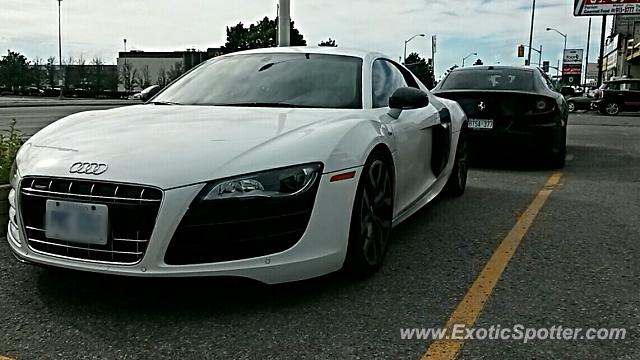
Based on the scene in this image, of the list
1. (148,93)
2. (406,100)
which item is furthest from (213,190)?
(148,93)

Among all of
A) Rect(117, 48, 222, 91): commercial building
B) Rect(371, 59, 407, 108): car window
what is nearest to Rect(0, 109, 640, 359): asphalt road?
Rect(371, 59, 407, 108): car window

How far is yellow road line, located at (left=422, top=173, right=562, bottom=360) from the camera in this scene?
2.70 m

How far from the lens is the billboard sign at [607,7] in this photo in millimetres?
35500

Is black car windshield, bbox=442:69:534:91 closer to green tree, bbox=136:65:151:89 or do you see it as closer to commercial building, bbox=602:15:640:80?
commercial building, bbox=602:15:640:80

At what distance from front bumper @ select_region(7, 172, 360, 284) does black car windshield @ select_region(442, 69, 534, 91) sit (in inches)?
208

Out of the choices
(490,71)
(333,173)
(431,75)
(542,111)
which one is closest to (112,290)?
(333,173)

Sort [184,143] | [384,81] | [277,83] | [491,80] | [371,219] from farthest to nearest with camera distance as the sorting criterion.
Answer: [491,80] → [384,81] → [277,83] → [371,219] → [184,143]

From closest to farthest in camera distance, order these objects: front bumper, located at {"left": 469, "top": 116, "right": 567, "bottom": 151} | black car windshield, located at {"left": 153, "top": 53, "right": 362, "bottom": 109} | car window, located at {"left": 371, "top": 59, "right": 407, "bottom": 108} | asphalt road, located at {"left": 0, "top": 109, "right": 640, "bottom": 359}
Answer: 1. asphalt road, located at {"left": 0, "top": 109, "right": 640, "bottom": 359}
2. black car windshield, located at {"left": 153, "top": 53, "right": 362, "bottom": 109}
3. car window, located at {"left": 371, "top": 59, "right": 407, "bottom": 108}
4. front bumper, located at {"left": 469, "top": 116, "right": 567, "bottom": 151}

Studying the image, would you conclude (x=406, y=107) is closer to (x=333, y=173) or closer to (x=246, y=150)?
(x=333, y=173)

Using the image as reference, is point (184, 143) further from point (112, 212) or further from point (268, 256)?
point (268, 256)

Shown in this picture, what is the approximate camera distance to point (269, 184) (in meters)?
2.92

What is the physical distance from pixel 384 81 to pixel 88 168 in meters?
2.23

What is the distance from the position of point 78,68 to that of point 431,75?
39284mm

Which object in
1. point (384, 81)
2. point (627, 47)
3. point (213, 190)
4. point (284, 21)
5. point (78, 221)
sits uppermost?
point (627, 47)
